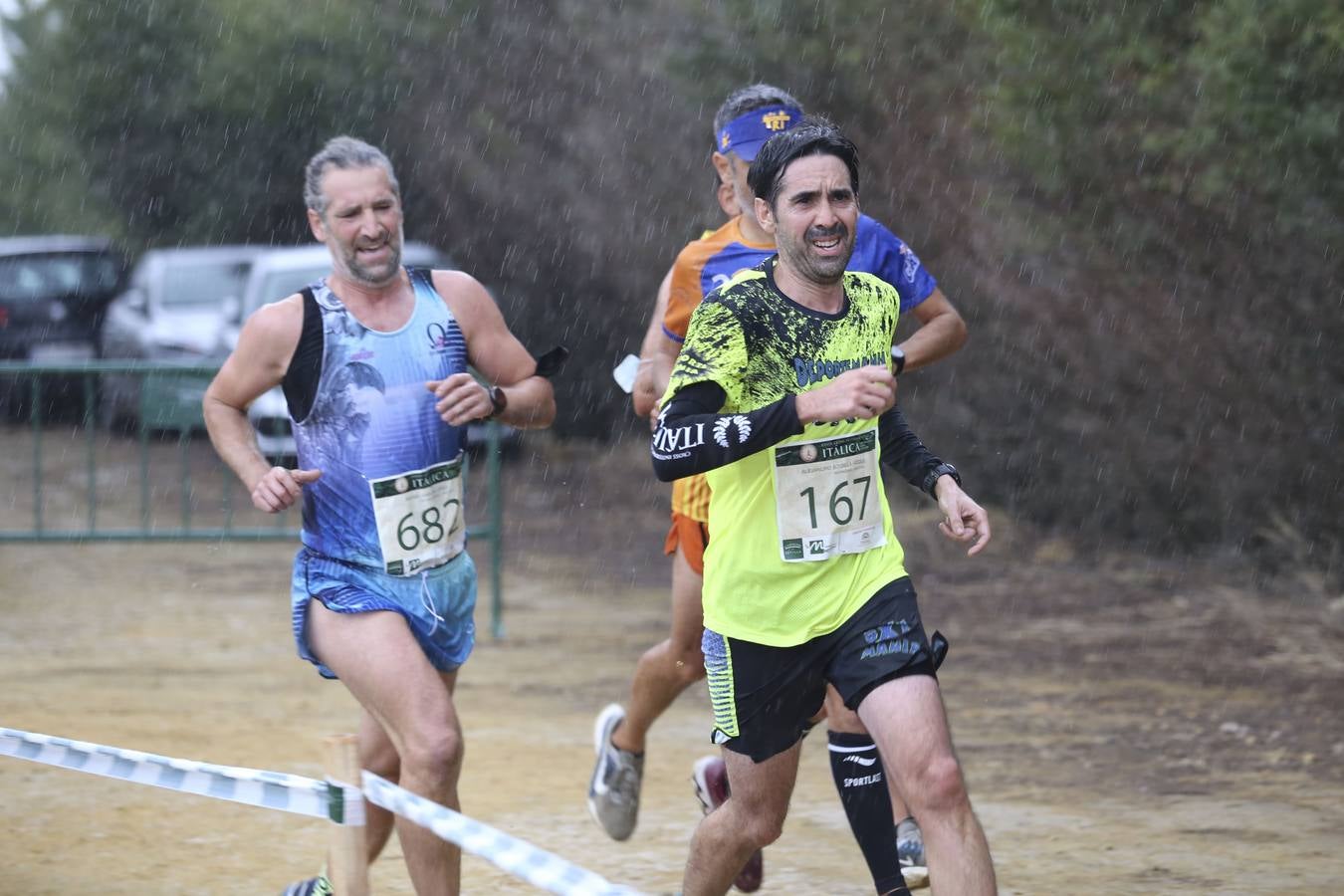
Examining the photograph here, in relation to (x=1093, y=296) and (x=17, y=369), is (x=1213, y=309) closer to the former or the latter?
(x=1093, y=296)

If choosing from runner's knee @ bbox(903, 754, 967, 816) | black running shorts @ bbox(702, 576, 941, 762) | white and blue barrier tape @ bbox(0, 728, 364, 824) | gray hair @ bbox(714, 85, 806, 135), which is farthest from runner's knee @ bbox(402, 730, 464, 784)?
gray hair @ bbox(714, 85, 806, 135)

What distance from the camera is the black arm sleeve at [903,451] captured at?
495 cm

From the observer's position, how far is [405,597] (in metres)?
5.09

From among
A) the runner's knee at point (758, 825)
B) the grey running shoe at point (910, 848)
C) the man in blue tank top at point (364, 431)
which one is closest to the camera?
the runner's knee at point (758, 825)

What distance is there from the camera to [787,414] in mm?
4344

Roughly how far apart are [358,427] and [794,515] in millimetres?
1184

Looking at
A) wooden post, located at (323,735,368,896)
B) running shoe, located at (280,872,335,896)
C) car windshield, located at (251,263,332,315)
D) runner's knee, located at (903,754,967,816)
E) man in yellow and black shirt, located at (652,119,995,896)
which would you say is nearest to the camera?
wooden post, located at (323,735,368,896)

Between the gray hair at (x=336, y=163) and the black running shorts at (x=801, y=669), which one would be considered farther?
the gray hair at (x=336, y=163)

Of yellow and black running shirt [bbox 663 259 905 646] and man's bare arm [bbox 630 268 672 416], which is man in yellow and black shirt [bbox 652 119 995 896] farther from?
man's bare arm [bbox 630 268 672 416]

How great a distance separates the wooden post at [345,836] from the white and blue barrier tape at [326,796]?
21 mm

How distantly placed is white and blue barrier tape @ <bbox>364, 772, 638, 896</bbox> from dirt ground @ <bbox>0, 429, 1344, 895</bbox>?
2.23 meters

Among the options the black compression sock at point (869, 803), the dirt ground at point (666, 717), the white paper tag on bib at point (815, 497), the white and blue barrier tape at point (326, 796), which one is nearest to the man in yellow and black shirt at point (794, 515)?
the white paper tag on bib at point (815, 497)

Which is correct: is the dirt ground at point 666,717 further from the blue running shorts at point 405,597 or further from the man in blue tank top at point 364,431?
the man in blue tank top at point 364,431

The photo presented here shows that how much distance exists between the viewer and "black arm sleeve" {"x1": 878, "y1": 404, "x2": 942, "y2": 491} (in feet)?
16.2
